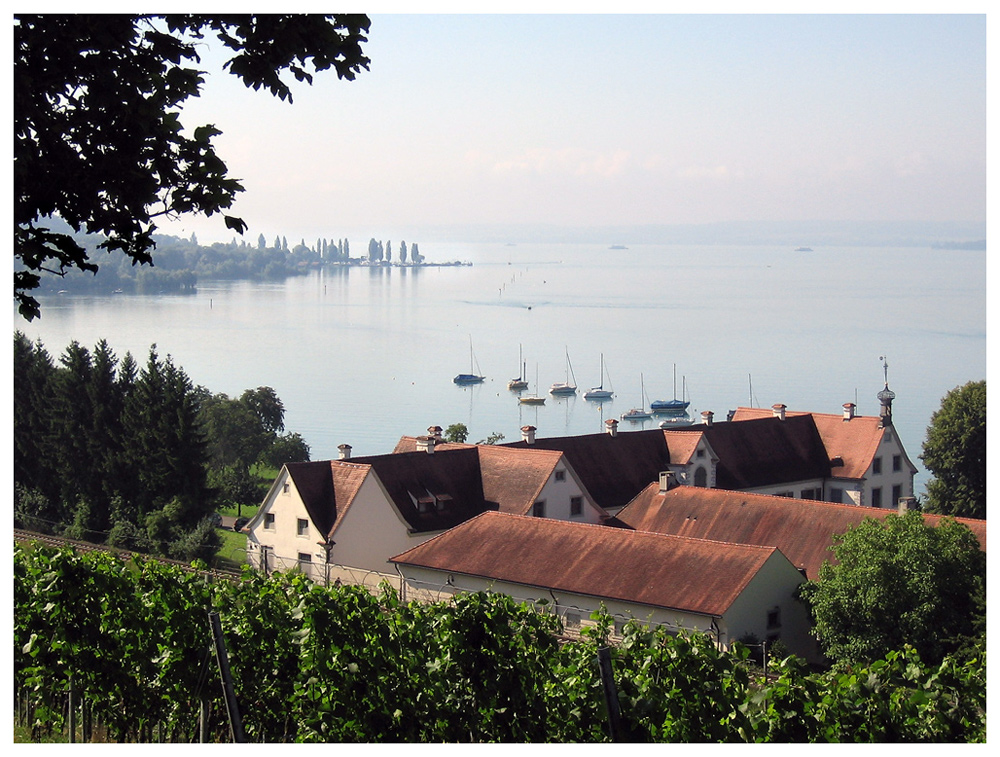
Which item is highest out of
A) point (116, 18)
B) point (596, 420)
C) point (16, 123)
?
point (116, 18)

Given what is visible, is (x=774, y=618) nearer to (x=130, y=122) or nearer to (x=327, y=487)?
(x=327, y=487)

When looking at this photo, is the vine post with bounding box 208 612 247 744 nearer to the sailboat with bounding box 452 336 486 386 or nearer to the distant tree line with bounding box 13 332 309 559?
the distant tree line with bounding box 13 332 309 559

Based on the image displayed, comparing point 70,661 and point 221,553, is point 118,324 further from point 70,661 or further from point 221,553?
point 70,661

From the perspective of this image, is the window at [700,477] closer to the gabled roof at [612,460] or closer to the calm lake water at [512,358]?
the gabled roof at [612,460]

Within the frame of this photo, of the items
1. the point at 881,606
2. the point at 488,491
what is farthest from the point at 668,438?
the point at 881,606

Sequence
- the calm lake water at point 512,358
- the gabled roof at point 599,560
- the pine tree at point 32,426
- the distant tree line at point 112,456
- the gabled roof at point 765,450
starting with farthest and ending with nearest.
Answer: the calm lake water at point 512,358, the pine tree at point 32,426, the gabled roof at point 765,450, the distant tree line at point 112,456, the gabled roof at point 599,560

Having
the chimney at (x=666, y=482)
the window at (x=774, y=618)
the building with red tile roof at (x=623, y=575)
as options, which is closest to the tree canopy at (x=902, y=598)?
the window at (x=774, y=618)

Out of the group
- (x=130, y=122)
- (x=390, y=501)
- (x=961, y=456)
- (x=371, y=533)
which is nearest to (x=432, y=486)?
(x=390, y=501)
